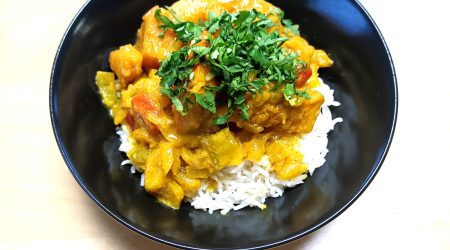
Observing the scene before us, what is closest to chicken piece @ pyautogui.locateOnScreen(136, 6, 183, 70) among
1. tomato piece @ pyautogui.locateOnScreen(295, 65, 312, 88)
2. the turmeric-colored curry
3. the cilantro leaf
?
the turmeric-colored curry

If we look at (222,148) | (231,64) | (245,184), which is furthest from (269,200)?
(231,64)

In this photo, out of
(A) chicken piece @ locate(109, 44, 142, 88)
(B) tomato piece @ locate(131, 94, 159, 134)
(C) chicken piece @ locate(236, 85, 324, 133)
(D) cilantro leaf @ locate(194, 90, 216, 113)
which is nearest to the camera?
(D) cilantro leaf @ locate(194, 90, 216, 113)

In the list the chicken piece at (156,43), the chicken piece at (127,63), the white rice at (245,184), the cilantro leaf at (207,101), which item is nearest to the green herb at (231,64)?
the cilantro leaf at (207,101)

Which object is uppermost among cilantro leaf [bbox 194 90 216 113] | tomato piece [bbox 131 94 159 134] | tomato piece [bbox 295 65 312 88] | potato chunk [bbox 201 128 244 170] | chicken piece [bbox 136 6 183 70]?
chicken piece [bbox 136 6 183 70]

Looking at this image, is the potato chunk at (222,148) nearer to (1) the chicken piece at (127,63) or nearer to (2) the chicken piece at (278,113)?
(2) the chicken piece at (278,113)

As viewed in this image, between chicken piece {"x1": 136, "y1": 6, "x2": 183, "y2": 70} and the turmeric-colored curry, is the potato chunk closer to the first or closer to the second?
the turmeric-colored curry
